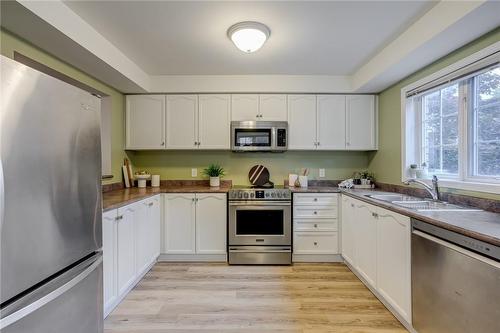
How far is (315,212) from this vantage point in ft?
10.0

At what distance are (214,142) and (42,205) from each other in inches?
94.7

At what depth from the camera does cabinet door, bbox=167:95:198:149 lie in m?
3.32

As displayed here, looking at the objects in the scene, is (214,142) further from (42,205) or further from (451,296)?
(451,296)

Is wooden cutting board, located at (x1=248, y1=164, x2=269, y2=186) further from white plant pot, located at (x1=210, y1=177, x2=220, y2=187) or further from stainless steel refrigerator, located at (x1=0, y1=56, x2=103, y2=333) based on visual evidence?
stainless steel refrigerator, located at (x1=0, y1=56, x2=103, y2=333)

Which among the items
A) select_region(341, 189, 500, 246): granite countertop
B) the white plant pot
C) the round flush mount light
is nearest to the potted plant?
the white plant pot

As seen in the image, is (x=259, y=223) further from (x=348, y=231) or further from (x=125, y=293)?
(x=125, y=293)

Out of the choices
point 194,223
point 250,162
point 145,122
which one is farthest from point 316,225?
point 145,122

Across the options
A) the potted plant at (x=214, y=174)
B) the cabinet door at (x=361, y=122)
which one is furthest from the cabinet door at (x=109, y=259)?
the cabinet door at (x=361, y=122)

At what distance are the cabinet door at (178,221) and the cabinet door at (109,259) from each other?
104cm

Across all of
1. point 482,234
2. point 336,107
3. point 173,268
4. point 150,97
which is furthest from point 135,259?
point 336,107

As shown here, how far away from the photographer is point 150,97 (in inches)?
131

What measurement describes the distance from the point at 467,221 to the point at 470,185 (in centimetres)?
67

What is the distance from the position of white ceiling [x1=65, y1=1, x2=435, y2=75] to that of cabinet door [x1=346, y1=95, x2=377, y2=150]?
55cm

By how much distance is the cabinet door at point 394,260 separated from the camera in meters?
1.75
